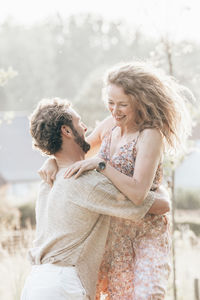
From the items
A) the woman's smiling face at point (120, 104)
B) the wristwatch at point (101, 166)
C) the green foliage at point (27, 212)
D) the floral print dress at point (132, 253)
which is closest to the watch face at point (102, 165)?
the wristwatch at point (101, 166)

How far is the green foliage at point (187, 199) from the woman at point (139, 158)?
11.1m

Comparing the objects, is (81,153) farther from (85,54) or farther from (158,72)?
(85,54)

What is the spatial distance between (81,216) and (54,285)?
340mm

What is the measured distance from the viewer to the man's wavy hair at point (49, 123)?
2.41 m

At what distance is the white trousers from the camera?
2.15 m

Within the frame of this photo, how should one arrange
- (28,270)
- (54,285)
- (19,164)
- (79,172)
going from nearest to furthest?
(54,285) < (79,172) < (28,270) < (19,164)

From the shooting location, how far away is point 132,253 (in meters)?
2.54

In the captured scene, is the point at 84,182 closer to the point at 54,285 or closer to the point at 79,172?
the point at 79,172

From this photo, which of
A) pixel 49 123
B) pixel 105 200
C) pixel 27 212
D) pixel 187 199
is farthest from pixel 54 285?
pixel 187 199

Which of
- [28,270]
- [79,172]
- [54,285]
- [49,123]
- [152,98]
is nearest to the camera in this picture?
[54,285]

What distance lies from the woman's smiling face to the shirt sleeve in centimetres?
36

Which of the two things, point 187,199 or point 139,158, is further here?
point 187,199

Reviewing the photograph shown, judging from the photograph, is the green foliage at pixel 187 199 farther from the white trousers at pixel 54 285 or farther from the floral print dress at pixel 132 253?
the white trousers at pixel 54 285

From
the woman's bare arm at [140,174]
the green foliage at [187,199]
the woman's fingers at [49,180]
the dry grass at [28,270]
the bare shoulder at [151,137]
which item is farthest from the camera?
the green foliage at [187,199]
